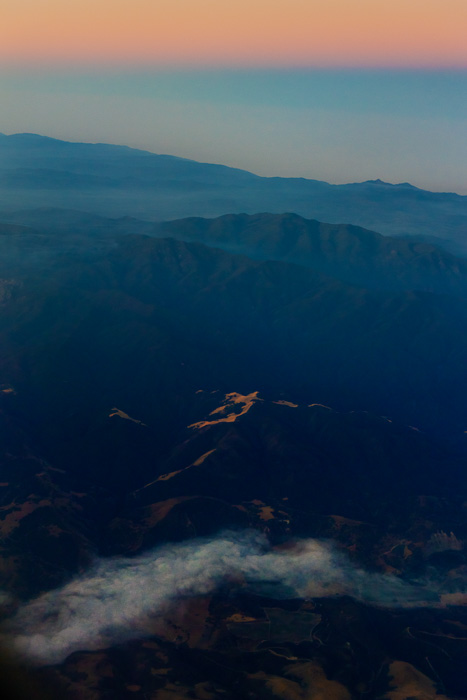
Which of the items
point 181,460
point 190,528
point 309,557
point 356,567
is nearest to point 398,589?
point 356,567

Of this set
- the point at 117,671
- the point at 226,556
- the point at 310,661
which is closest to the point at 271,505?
the point at 226,556

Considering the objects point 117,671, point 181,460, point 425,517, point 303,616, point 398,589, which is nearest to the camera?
point 117,671

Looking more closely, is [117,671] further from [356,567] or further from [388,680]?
[356,567]

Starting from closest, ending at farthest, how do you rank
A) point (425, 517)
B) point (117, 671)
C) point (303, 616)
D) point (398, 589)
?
point (117, 671) < point (303, 616) < point (398, 589) < point (425, 517)

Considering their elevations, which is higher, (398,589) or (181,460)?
(181,460)

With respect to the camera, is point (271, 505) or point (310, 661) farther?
point (271, 505)

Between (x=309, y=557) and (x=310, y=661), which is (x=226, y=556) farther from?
(x=310, y=661)

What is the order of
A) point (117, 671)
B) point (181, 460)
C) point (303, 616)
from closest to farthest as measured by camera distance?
point (117, 671), point (303, 616), point (181, 460)
